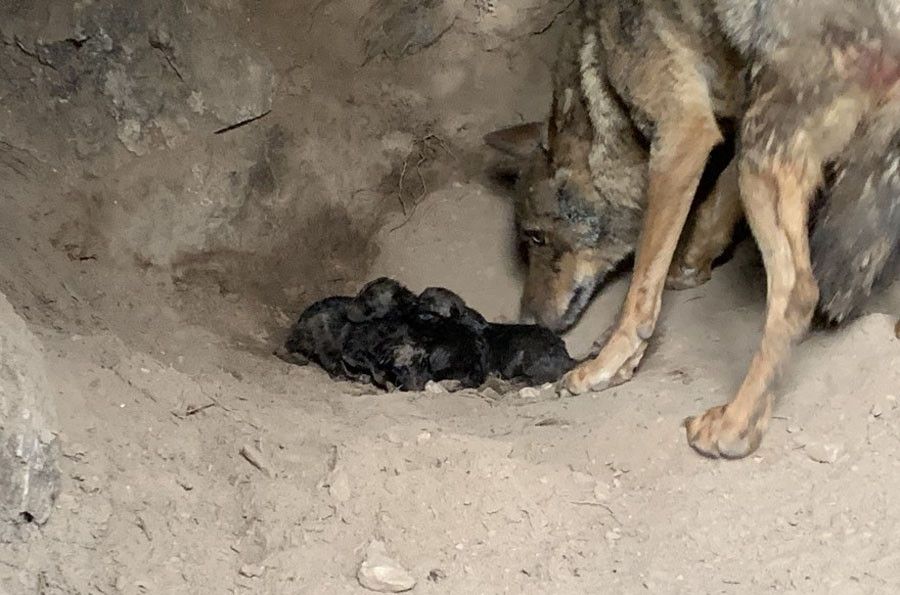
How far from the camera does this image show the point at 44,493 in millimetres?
2404

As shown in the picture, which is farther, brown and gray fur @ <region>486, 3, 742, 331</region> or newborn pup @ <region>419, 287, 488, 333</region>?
newborn pup @ <region>419, 287, 488, 333</region>

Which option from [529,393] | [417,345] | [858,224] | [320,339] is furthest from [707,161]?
[320,339]

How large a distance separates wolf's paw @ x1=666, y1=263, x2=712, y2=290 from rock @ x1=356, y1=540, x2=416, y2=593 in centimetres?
239

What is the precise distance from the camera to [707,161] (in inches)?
150

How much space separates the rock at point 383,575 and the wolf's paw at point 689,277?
2388 millimetres

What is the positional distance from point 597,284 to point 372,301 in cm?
113

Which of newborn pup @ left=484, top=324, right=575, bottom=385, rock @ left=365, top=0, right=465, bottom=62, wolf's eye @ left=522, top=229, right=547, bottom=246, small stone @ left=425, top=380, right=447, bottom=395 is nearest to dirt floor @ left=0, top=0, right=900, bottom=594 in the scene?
small stone @ left=425, top=380, right=447, bottom=395

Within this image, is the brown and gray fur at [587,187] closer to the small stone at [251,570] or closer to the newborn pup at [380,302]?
the newborn pup at [380,302]

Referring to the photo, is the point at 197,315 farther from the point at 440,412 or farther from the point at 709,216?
the point at 709,216

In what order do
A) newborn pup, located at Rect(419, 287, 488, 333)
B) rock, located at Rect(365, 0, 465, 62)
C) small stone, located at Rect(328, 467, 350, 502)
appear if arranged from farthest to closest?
rock, located at Rect(365, 0, 465, 62), newborn pup, located at Rect(419, 287, 488, 333), small stone, located at Rect(328, 467, 350, 502)

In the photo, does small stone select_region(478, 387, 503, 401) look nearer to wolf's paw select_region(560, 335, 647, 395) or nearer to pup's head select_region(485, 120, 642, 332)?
wolf's paw select_region(560, 335, 647, 395)

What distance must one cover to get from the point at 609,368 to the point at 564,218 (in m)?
1.02

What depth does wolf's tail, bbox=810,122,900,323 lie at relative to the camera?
287cm

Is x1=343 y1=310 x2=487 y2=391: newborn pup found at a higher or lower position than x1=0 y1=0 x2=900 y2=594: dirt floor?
lower
